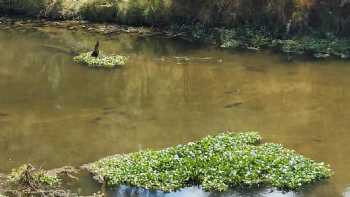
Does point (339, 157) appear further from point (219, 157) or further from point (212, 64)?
point (212, 64)

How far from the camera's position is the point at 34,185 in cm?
1524

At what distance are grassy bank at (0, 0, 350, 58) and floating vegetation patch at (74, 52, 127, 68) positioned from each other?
6.34 m

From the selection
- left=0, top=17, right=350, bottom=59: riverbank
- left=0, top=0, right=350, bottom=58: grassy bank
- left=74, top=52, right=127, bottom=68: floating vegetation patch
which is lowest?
left=74, top=52, right=127, bottom=68: floating vegetation patch

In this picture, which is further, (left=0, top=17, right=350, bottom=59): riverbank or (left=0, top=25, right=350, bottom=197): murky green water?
(left=0, top=17, right=350, bottom=59): riverbank

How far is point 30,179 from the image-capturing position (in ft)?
50.2

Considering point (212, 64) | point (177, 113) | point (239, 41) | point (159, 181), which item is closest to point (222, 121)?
point (177, 113)

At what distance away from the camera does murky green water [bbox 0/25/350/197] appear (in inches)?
748

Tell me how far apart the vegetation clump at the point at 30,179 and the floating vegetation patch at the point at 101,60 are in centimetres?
1242

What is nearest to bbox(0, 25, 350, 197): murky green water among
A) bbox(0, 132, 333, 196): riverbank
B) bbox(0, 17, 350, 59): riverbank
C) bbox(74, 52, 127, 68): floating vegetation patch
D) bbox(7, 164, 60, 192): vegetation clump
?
bbox(0, 132, 333, 196): riverbank

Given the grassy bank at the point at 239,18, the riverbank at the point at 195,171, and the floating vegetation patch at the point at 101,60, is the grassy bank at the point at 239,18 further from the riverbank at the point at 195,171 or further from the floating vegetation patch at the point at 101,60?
the riverbank at the point at 195,171

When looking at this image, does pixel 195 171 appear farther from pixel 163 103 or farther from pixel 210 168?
pixel 163 103

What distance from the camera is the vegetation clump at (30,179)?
599 inches

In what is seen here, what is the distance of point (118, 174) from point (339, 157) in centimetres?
711

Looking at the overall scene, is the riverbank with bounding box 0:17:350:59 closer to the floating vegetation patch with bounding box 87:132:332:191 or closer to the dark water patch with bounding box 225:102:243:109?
the dark water patch with bounding box 225:102:243:109
